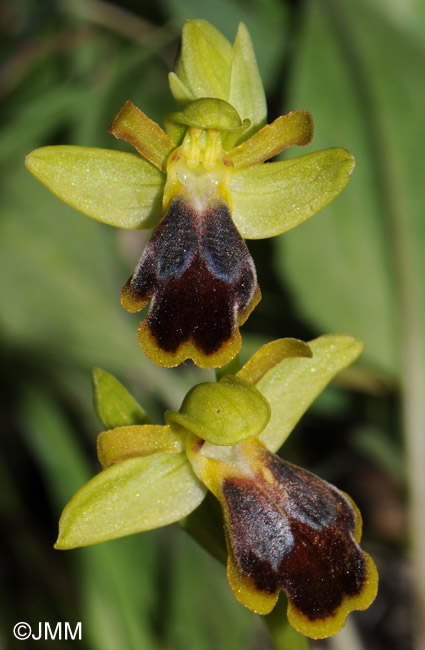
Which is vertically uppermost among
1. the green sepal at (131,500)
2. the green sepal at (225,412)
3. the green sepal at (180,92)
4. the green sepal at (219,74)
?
the green sepal at (219,74)

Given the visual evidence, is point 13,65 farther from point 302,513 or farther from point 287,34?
point 302,513

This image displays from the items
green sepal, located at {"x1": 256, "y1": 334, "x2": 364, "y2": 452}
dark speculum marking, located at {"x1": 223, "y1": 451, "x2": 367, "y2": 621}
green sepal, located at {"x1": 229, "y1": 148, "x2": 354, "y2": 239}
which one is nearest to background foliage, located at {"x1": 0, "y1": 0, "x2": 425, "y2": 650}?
green sepal, located at {"x1": 256, "y1": 334, "x2": 364, "y2": 452}

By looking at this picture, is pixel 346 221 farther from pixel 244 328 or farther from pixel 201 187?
Result: pixel 201 187

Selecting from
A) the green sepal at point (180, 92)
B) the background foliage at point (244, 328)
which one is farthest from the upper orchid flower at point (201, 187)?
the background foliage at point (244, 328)

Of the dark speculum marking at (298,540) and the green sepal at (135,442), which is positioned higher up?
the green sepal at (135,442)

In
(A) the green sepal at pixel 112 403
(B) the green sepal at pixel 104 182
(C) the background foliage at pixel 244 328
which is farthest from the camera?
(C) the background foliage at pixel 244 328

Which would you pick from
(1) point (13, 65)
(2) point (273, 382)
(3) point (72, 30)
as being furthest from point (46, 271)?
(2) point (273, 382)

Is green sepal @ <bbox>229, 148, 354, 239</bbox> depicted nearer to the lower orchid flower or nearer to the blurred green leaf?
the lower orchid flower

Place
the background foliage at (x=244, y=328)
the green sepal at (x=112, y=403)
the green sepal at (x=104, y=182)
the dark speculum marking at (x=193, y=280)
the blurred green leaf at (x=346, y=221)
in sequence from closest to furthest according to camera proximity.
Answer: the dark speculum marking at (x=193, y=280) < the green sepal at (x=104, y=182) < the green sepal at (x=112, y=403) < the background foliage at (x=244, y=328) < the blurred green leaf at (x=346, y=221)

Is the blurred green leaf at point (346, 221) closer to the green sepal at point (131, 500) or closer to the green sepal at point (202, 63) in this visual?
the green sepal at point (202, 63)
